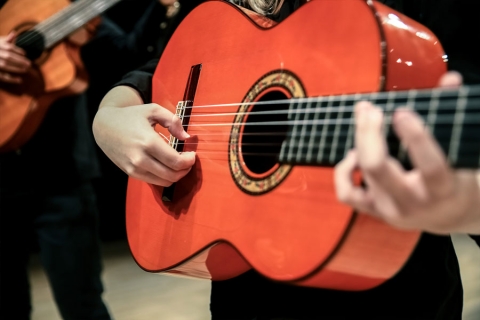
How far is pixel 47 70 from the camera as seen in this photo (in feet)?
5.08

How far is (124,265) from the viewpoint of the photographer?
10.0ft

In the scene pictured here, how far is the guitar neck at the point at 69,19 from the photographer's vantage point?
5.04 feet

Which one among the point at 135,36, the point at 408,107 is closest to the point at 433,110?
the point at 408,107

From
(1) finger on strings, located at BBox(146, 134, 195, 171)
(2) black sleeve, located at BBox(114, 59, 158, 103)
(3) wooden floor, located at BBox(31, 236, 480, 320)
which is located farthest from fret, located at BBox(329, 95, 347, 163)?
(3) wooden floor, located at BBox(31, 236, 480, 320)

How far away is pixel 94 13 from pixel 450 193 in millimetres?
1463

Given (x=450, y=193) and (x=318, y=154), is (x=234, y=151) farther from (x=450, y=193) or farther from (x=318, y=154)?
(x=450, y=193)

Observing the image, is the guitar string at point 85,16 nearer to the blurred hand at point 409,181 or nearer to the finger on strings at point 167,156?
the finger on strings at point 167,156

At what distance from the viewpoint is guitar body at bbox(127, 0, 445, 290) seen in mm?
523

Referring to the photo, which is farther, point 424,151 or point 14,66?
point 14,66

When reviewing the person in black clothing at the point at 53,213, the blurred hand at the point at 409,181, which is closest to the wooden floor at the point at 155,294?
the person in black clothing at the point at 53,213

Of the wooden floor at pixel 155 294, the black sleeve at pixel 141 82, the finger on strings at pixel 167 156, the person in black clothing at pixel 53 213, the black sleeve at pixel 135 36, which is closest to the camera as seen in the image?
the finger on strings at pixel 167 156

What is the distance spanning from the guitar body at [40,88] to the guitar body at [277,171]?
29.4 inches

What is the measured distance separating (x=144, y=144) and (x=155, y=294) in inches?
74.2

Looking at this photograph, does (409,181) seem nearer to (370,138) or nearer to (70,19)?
(370,138)
